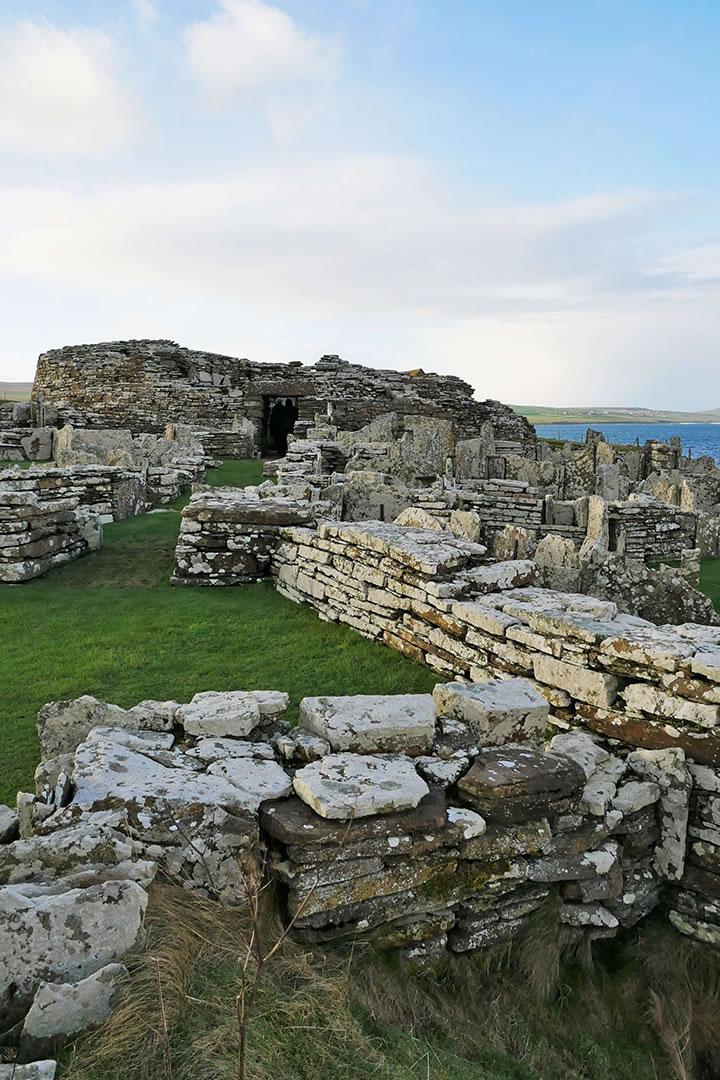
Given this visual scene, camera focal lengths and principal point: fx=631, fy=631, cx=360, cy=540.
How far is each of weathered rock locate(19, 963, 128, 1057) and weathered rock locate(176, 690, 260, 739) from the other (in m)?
1.49

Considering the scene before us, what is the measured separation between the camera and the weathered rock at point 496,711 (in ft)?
12.7

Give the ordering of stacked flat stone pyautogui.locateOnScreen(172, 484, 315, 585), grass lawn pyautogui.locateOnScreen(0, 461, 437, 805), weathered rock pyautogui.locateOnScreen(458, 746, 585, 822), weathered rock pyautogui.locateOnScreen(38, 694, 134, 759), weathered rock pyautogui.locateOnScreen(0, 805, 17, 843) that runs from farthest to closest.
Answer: stacked flat stone pyautogui.locateOnScreen(172, 484, 315, 585) < grass lawn pyautogui.locateOnScreen(0, 461, 437, 805) < weathered rock pyautogui.locateOnScreen(38, 694, 134, 759) < weathered rock pyautogui.locateOnScreen(458, 746, 585, 822) < weathered rock pyautogui.locateOnScreen(0, 805, 17, 843)

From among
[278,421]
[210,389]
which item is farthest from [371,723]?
[278,421]

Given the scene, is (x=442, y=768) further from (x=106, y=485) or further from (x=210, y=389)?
(x=210, y=389)

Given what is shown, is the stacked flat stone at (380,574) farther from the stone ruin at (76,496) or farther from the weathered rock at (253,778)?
the stone ruin at (76,496)

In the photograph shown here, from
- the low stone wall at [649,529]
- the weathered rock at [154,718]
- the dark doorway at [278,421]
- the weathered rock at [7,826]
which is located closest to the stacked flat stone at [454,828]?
the weathered rock at [154,718]

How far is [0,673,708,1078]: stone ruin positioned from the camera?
233cm

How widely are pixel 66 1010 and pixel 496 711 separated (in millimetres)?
2602

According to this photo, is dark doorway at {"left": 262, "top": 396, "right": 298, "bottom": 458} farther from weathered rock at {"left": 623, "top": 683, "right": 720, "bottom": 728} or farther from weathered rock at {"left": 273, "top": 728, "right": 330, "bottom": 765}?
weathered rock at {"left": 273, "top": 728, "right": 330, "bottom": 765}

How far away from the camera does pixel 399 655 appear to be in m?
5.95

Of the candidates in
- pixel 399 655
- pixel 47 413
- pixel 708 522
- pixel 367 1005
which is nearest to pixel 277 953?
pixel 367 1005

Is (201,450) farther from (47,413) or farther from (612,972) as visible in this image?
(612,972)

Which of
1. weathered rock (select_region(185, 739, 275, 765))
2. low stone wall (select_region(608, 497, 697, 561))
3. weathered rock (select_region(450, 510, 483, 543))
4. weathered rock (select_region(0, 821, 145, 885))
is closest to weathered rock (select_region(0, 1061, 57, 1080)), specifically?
weathered rock (select_region(0, 821, 145, 885))

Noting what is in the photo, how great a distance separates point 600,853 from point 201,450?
16.6m
